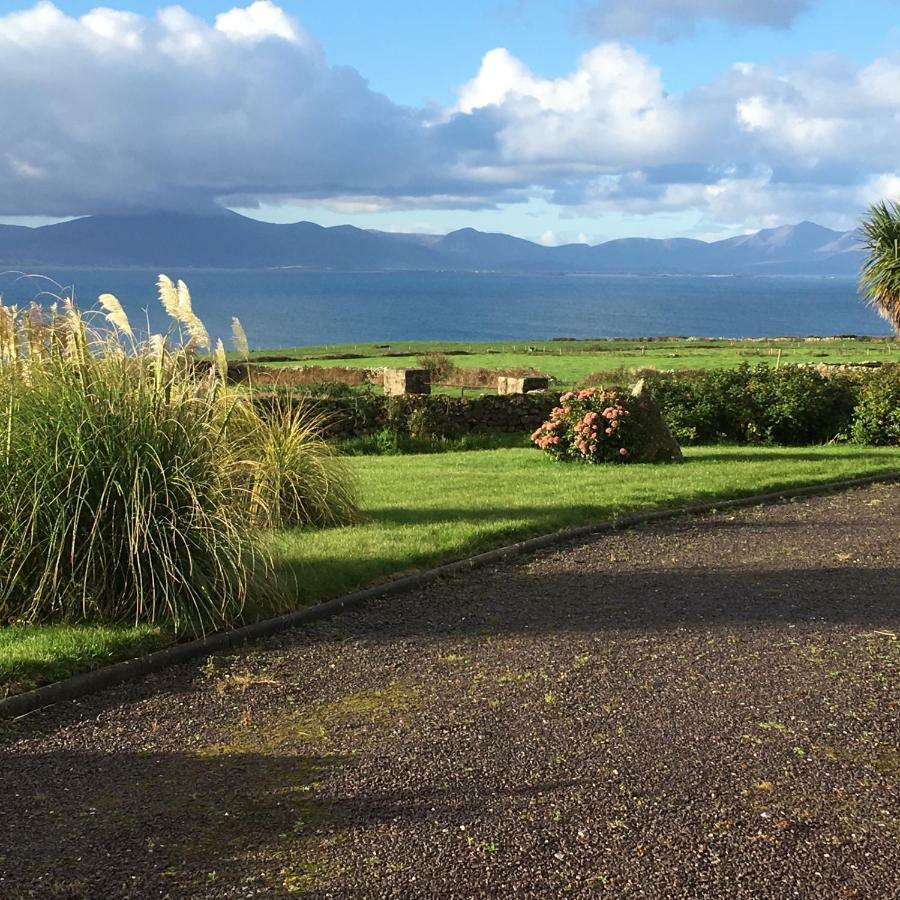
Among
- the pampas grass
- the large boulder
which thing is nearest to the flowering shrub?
the large boulder

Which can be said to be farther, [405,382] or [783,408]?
[405,382]

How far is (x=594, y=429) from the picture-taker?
14570 millimetres

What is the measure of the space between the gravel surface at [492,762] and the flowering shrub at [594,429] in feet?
25.0

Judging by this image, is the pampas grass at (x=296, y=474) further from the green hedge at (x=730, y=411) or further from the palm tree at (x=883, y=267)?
the palm tree at (x=883, y=267)

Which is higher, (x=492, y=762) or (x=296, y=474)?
(x=296, y=474)

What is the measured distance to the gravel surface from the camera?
336 cm

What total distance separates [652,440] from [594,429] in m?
0.98

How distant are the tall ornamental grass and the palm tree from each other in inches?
779

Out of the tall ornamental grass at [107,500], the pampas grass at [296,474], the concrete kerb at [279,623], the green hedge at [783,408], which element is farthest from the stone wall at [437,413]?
the tall ornamental grass at [107,500]

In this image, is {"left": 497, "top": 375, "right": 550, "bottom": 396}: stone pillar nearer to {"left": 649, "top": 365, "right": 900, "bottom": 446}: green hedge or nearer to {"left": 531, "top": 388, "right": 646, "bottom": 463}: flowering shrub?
{"left": 649, "top": 365, "right": 900, "bottom": 446}: green hedge

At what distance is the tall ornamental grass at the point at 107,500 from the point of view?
6.01 metres

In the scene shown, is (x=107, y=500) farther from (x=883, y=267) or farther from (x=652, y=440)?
(x=883, y=267)

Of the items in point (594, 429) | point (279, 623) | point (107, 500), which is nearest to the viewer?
point (107, 500)

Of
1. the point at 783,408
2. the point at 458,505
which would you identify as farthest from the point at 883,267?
the point at 458,505
